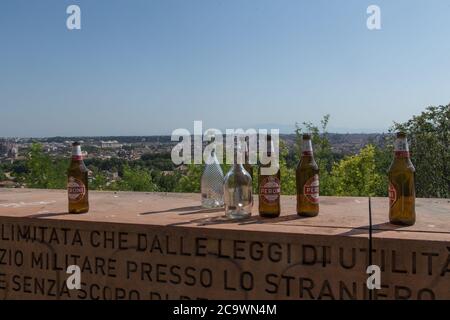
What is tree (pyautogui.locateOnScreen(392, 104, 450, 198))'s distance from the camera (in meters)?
22.2

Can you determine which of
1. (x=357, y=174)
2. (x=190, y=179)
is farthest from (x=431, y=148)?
(x=190, y=179)

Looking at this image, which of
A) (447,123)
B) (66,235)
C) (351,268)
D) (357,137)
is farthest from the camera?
(447,123)

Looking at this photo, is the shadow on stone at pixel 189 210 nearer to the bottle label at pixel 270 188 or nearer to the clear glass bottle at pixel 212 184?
the clear glass bottle at pixel 212 184

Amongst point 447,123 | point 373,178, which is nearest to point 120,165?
point 373,178

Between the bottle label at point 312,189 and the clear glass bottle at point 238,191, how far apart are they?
12.3 inches

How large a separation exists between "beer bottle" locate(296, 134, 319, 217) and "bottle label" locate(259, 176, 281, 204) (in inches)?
4.8

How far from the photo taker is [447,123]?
76.9 ft

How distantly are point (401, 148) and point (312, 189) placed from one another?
48 centimetres

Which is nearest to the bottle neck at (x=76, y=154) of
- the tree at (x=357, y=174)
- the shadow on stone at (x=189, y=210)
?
the shadow on stone at (x=189, y=210)

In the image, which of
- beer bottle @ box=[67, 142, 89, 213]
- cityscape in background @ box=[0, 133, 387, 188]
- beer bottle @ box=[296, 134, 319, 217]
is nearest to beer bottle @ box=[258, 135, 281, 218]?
beer bottle @ box=[296, 134, 319, 217]

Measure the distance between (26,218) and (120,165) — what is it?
53.2 feet

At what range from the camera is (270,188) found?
2.50 metres

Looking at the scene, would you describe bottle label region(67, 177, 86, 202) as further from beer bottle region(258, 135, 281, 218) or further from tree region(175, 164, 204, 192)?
tree region(175, 164, 204, 192)
